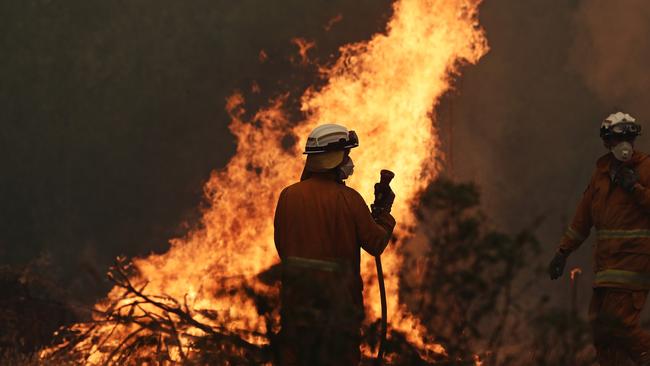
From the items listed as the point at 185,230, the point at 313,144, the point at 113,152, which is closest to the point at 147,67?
the point at 113,152

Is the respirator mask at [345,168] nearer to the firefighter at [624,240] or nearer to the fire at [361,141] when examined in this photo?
the firefighter at [624,240]

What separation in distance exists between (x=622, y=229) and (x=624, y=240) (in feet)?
0.24

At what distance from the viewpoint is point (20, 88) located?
1316cm

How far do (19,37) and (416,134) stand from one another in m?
6.96

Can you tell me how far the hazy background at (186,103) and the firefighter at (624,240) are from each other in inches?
193

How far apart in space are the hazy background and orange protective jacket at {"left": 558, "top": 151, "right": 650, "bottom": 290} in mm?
4858

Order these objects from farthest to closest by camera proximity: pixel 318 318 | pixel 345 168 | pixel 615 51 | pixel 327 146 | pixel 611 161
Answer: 1. pixel 615 51
2. pixel 611 161
3. pixel 345 168
4. pixel 327 146
5. pixel 318 318

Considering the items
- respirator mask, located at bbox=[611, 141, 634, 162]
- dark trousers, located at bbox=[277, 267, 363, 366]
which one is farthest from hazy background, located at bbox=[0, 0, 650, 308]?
dark trousers, located at bbox=[277, 267, 363, 366]

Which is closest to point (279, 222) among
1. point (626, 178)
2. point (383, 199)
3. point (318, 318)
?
point (383, 199)

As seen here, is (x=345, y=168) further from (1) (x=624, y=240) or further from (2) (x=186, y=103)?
(2) (x=186, y=103)

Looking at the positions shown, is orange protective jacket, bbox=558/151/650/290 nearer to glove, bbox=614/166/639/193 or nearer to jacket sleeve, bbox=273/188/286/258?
glove, bbox=614/166/639/193

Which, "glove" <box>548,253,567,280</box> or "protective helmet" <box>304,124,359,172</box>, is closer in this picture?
"protective helmet" <box>304,124,359,172</box>

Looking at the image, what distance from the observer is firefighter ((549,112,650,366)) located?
6.05m

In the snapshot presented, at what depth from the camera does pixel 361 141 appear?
340 inches
